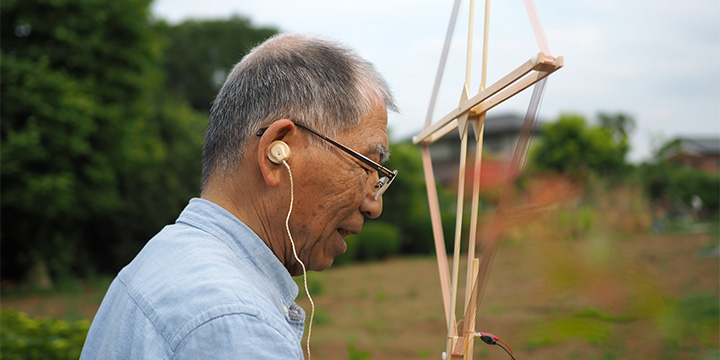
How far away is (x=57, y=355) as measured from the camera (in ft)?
9.68

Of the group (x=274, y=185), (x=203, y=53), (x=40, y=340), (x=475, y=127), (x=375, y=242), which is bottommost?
(x=375, y=242)

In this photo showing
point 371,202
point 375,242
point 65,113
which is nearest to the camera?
point 371,202

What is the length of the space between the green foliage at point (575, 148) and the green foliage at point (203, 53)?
16.0m

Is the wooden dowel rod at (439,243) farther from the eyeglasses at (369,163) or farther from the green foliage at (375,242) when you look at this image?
the green foliage at (375,242)

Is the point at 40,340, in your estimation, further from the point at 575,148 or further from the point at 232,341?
the point at 575,148

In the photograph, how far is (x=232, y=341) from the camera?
933 millimetres

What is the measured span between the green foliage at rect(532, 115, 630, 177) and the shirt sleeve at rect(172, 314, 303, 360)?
47.0ft

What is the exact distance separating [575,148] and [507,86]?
18.4m

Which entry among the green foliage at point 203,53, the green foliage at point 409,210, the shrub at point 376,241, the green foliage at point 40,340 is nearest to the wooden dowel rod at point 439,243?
the green foliage at point 40,340

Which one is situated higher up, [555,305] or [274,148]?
[274,148]

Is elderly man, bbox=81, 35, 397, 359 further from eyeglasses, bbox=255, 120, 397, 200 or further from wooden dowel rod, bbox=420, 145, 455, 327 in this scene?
wooden dowel rod, bbox=420, 145, 455, 327

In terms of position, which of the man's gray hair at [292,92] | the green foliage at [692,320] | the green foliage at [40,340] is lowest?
the green foliage at [40,340]

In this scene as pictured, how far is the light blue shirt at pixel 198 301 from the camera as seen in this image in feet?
3.10

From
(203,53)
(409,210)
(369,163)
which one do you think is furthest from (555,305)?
(203,53)
